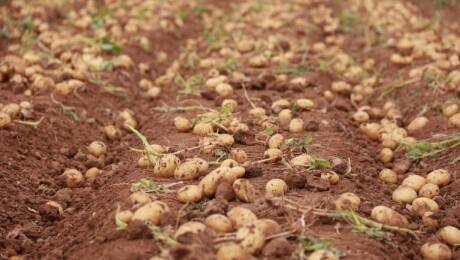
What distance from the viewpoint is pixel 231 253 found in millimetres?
2740

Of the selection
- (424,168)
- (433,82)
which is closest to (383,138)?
(424,168)

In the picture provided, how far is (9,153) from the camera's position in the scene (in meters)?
4.15

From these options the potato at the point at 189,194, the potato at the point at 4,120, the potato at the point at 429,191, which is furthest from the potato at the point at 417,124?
the potato at the point at 4,120

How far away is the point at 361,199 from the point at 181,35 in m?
4.36

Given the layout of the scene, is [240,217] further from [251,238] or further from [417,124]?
[417,124]

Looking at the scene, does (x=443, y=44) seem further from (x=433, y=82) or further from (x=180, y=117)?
(x=180, y=117)

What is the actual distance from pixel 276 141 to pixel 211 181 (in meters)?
0.78

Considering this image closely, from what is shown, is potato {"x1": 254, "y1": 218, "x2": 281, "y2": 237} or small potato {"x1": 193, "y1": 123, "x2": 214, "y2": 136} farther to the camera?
small potato {"x1": 193, "y1": 123, "x2": 214, "y2": 136}

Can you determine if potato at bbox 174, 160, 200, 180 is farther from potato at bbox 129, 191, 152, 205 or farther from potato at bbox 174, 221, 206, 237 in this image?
potato at bbox 174, 221, 206, 237

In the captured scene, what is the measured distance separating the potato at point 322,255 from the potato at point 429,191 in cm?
123

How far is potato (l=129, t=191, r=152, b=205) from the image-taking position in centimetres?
319

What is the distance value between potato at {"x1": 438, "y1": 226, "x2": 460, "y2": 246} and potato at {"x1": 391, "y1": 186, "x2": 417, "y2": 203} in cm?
42

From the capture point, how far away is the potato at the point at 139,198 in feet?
10.5

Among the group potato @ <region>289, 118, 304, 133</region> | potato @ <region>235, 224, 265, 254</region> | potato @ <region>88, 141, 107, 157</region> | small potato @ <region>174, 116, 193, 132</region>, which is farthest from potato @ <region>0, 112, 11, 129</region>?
potato @ <region>235, 224, 265, 254</region>
